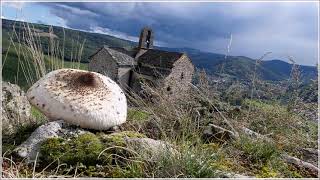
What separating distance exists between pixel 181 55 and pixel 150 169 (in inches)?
1833

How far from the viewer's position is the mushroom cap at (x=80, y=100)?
4.58 meters

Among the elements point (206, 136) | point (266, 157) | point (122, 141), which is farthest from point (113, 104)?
point (266, 157)

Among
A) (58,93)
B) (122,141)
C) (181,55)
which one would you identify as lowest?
(181,55)

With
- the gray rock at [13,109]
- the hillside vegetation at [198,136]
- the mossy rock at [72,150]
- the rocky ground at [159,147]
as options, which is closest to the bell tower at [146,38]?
the hillside vegetation at [198,136]

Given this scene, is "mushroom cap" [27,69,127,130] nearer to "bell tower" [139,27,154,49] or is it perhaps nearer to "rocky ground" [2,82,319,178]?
"rocky ground" [2,82,319,178]

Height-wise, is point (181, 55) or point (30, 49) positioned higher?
point (30, 49)

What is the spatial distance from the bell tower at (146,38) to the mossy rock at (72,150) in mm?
44019

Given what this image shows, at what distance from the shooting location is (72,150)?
420cm

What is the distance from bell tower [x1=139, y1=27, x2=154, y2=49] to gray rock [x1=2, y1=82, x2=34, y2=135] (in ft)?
139

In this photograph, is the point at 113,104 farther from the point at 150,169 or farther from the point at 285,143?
the point at 285,143

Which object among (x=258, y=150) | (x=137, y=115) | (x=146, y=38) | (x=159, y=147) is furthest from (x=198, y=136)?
(x=146, y=38)

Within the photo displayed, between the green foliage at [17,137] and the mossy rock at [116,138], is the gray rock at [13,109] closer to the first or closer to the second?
the green foliage at [17,137]

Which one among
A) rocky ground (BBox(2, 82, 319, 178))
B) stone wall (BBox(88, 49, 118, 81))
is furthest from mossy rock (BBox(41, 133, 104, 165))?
stone wall (BBox(88, 49, 118, 81))

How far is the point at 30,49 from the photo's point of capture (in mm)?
6012
